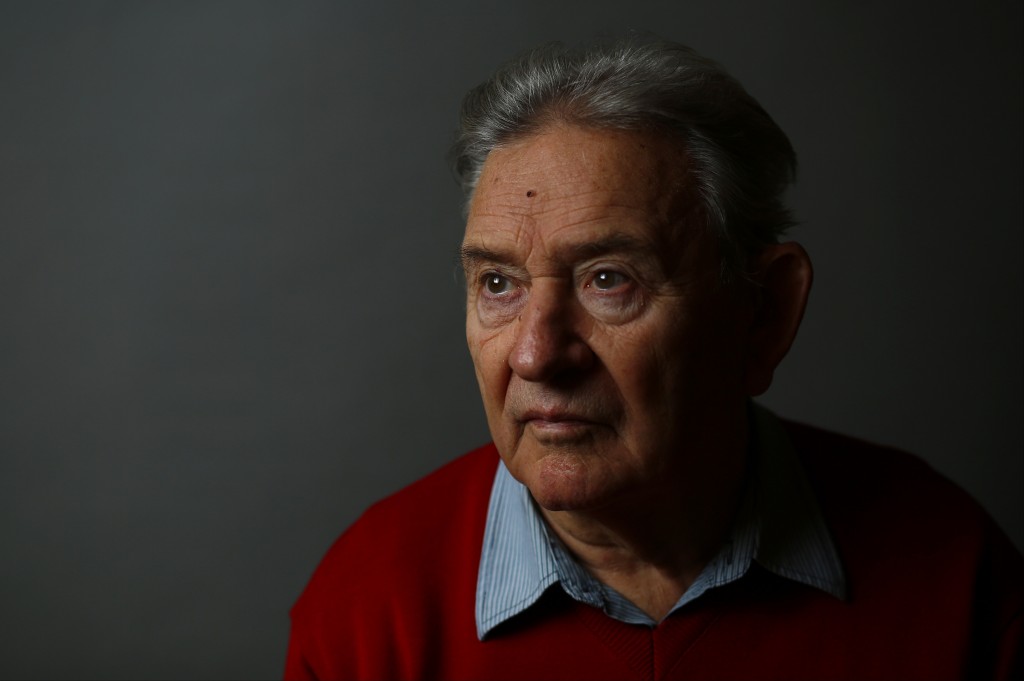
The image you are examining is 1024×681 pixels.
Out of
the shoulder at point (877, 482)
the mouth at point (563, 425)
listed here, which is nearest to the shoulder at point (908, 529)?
the shoulder at point (877, 482)

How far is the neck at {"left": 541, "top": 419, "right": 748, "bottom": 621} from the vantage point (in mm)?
1794

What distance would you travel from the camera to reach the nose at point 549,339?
1.58 metres

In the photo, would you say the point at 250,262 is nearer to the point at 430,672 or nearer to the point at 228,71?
the point at 228,71

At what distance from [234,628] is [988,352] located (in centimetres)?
210

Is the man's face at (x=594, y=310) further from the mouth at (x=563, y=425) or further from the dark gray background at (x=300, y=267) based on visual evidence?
the dark gray background at (x=300, y=267)

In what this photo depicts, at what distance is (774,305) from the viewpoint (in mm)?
1815

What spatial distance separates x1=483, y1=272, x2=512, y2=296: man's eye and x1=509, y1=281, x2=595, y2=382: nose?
0.07 metres

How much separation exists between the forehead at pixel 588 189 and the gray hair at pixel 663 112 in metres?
0.03

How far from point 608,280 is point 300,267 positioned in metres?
1.25

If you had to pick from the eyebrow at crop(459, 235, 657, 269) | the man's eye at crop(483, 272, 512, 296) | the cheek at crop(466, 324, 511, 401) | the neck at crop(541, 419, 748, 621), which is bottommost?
the neck at crop(541, 419, 748, 621)

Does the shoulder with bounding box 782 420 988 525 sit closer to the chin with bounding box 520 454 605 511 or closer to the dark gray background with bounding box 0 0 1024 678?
the chin with bounding box 520 454 605 511

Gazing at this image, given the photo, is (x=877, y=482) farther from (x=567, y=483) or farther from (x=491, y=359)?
(x=491, y=359)

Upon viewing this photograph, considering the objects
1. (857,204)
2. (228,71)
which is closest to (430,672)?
(228,71)

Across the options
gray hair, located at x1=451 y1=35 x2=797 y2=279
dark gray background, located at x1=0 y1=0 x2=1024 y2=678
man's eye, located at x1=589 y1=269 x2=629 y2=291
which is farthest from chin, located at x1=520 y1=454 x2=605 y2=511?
dark gray background, located at x1=0 y1=0 x2=1024 y2=678
